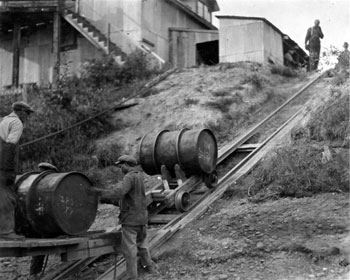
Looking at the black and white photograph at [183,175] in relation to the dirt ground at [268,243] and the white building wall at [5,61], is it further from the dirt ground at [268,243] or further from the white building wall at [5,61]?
the white building wall at [5,61]

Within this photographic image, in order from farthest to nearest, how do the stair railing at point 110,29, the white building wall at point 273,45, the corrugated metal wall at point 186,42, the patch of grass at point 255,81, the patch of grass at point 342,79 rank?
the corrugated metal wall at point 186,42 < the stair railing at point 110,29 < the white building wall at point 273,45 < the patch of grass at point 255,81 < the patch of grass at point 342,79

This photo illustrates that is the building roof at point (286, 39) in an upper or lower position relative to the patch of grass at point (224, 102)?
upper

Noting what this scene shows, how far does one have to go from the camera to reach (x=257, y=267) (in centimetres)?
595

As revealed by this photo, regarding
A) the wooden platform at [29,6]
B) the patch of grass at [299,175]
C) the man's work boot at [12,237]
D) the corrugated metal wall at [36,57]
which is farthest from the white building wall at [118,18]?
the man's work boot at [12,237]

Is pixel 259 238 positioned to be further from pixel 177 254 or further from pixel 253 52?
pixel 253 52

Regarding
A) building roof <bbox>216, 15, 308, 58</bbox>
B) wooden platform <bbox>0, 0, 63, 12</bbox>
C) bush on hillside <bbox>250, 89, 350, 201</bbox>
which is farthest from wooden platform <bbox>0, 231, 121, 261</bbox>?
wooden platform <bbox>0, 0, 63, 12</bbox>

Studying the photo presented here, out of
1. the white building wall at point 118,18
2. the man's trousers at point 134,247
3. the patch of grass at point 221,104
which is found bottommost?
the man's trousers at point 134,247

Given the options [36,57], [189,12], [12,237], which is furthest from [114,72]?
[12,237]

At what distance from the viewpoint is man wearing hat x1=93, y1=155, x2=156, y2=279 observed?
628cm

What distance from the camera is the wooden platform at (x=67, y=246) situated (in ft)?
17.7

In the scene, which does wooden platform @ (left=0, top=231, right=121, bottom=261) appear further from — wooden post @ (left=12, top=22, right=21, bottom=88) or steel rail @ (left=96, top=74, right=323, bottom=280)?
wooden post @ (left=12, top=22, right=21, bottom=88)

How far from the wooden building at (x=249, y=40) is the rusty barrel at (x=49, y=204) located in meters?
13.7

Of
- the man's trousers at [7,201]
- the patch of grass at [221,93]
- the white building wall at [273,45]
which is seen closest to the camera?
the man's trousers at [7,201]

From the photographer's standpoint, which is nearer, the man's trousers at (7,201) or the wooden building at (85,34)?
the man's trousers at (7,201)
